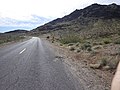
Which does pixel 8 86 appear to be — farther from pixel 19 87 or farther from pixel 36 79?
pixel 36 79

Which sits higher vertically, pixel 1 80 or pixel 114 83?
pixel 114 83

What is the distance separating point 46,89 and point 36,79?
1587mm

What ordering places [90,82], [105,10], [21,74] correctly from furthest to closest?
1. [105,10]
2. [21,74]
3. [90,82]

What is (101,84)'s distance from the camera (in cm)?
753

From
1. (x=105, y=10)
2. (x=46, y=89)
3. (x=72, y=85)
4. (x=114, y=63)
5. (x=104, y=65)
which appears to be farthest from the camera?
(x=105, y=10)

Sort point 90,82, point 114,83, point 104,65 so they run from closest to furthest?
point 114,83, point 90,82, point 104,65

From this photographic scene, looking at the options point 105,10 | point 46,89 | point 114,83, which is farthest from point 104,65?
point 105,10

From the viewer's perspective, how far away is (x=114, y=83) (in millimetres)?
1259

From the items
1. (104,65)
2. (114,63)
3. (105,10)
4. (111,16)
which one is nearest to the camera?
(114,63)

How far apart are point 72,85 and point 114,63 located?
15.1 ft

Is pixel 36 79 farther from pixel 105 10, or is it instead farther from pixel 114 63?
pixel 105 10

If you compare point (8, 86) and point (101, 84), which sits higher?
point (8, 86)

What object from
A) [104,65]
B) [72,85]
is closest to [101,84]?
[72,85]

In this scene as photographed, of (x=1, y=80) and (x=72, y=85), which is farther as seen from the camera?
(x=1, y=80)
